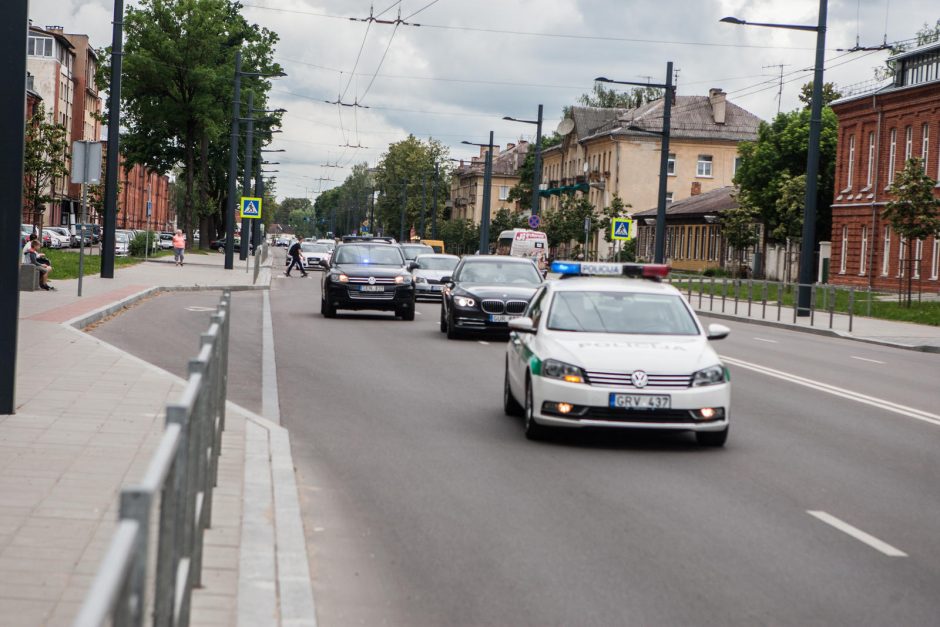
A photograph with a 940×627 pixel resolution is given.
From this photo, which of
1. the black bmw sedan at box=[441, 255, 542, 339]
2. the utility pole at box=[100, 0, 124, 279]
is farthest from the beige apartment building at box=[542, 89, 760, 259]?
the black bmw sedan at box=[441, 255, 542, 339]

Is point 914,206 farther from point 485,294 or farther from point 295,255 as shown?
point 295,255

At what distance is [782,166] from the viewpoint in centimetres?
7681

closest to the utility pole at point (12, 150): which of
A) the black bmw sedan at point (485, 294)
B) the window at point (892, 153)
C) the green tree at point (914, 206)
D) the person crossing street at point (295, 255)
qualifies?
the black bmw sedan at point (485, 294)

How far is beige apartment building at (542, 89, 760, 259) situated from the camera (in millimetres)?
97562

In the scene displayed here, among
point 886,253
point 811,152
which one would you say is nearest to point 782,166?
point 886,253

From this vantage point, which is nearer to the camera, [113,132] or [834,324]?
[834,324]

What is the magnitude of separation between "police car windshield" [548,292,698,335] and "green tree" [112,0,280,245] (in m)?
63.0

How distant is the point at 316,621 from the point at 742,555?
2520 millimetres

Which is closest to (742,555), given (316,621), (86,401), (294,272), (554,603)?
(554,603)

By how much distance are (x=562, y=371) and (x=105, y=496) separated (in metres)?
4.31

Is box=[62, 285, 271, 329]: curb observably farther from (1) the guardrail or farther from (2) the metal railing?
(2) the metal railing

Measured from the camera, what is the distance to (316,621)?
553 cm

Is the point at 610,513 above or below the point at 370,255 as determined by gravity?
below

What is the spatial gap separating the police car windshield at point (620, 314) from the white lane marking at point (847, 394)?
10.3 feet
